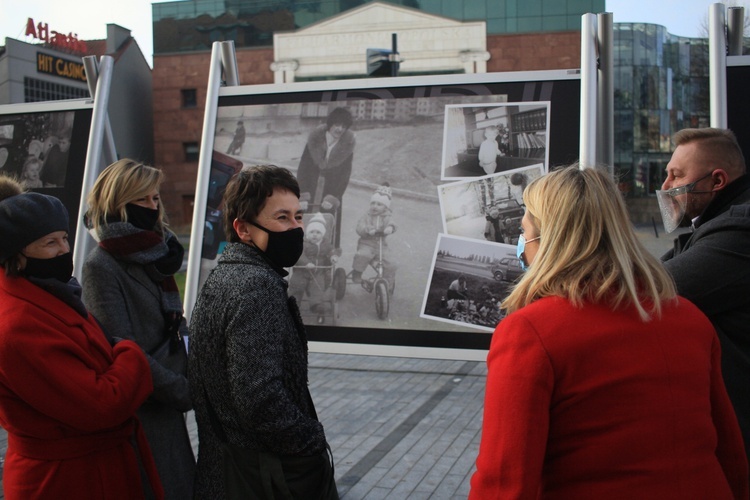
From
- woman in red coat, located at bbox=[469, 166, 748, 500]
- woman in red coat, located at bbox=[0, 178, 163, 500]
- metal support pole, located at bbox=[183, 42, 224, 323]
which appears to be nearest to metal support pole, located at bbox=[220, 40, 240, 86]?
metal support pole, located at bbox=[183, 42, 224, 323]

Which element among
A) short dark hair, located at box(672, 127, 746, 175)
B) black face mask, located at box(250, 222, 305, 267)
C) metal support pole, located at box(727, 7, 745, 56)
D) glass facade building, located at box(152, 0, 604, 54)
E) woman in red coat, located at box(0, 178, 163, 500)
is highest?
glass facade building, located at box(152, 0, 604, 54)

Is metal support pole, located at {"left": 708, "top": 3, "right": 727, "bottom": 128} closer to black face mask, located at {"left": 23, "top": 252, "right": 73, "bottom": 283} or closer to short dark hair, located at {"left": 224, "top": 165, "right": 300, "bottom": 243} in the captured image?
short dark hair, located at {"left": 224, "top": 165, "right": 300, "bottom": 243}

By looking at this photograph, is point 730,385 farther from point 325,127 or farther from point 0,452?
point 0,452

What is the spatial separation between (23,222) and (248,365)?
1.00 metres

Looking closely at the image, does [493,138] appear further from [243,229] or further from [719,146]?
[243,229]

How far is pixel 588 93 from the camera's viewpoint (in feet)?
9.76

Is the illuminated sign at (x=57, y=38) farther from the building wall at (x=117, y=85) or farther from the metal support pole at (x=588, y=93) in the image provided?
the metal support pole at (x=588, y=93)

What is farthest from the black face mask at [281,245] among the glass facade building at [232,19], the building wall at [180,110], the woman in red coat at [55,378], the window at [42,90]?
the glass facade building at [232,19]

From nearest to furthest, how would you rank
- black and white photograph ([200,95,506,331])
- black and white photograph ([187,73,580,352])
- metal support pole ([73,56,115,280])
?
1. black and white photograph ([187,73,580,352])
2. black and white photograph ([200,95,506,331])
3. metal support pole ([73,56,115,280])

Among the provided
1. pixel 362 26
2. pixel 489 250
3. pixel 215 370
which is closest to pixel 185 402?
pixel 215 370

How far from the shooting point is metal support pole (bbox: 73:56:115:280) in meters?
4.15

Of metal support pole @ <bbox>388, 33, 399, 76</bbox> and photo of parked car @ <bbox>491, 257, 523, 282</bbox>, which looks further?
metal support pole @ <bbox>388, 33, 399, 76</bbox>

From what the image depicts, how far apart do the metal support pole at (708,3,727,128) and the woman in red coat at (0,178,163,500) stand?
254cm

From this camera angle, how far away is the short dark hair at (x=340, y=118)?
3.41m
